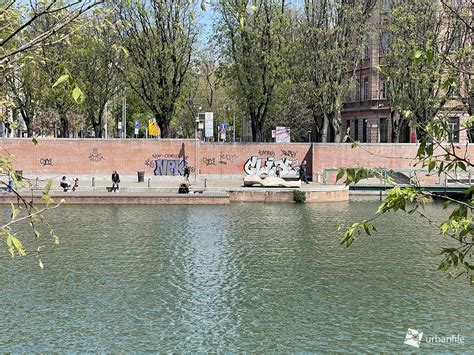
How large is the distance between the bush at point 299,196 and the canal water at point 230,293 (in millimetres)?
10356

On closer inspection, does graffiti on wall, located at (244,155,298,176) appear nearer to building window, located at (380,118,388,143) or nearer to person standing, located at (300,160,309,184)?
person standing, located at (300,160,309,184)

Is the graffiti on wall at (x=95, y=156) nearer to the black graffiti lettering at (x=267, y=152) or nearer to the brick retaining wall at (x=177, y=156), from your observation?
the brick retaining wall at (x=177, y=156)

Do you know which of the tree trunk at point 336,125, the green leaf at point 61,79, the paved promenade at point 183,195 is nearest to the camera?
the green leaf at point 61,79

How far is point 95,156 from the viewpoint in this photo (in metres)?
44.4

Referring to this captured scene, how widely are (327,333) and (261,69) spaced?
1362 inches

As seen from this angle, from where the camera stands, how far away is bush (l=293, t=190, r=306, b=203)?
36.5 m

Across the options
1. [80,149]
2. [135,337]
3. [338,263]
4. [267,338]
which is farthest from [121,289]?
[80,149]

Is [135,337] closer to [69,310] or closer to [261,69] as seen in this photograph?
[69,310]

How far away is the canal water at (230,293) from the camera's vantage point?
497 inches

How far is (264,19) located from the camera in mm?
45250

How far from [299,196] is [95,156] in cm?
1630

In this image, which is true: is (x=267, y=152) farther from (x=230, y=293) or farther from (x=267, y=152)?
(x=230, y=293)

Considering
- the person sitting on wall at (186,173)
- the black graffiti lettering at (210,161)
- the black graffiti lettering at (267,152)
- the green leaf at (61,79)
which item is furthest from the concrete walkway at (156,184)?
the green leaf at (61,79)

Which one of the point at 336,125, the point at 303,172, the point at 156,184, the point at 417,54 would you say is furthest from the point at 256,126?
the point at 417,54
